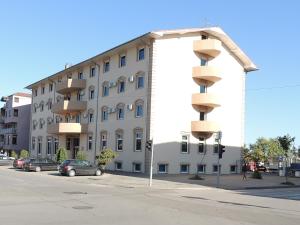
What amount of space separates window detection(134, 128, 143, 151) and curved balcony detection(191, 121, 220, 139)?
190 inches

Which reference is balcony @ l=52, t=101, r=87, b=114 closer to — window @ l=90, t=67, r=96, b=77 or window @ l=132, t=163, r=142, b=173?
window @ l=90, t=67, r=96, b=77

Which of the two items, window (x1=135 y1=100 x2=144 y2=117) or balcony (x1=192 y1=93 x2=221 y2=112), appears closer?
window (x1=135 y1=100 x2=144 y2=117)

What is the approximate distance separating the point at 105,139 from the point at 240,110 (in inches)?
552

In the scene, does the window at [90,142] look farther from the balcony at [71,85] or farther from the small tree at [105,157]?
the small tree at [105,157]

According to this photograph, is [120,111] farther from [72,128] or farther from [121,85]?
[72,128]

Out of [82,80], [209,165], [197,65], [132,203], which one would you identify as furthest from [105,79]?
[132,203]

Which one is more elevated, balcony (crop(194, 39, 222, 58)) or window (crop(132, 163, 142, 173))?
balcony (crop(194, 39, 222, 58))

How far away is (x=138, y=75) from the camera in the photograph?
44.7 metres

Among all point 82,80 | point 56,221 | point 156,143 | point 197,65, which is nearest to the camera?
point 56,221

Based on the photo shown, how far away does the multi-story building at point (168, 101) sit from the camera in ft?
141

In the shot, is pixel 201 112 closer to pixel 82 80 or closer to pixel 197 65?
pixel 197 65

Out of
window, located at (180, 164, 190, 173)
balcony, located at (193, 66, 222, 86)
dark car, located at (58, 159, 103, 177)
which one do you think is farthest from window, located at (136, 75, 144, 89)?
dark car, located at (58, 159, 103, 177)

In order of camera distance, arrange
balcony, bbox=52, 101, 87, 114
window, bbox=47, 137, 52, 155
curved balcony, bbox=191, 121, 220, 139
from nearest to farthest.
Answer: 1. curved balcony, bbox=191, 121, 220, 139
2. balcony, bbox=52, 101, 87, 114
3. window, bbox=47, 137, 52, 155

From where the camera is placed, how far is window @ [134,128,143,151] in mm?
43531
